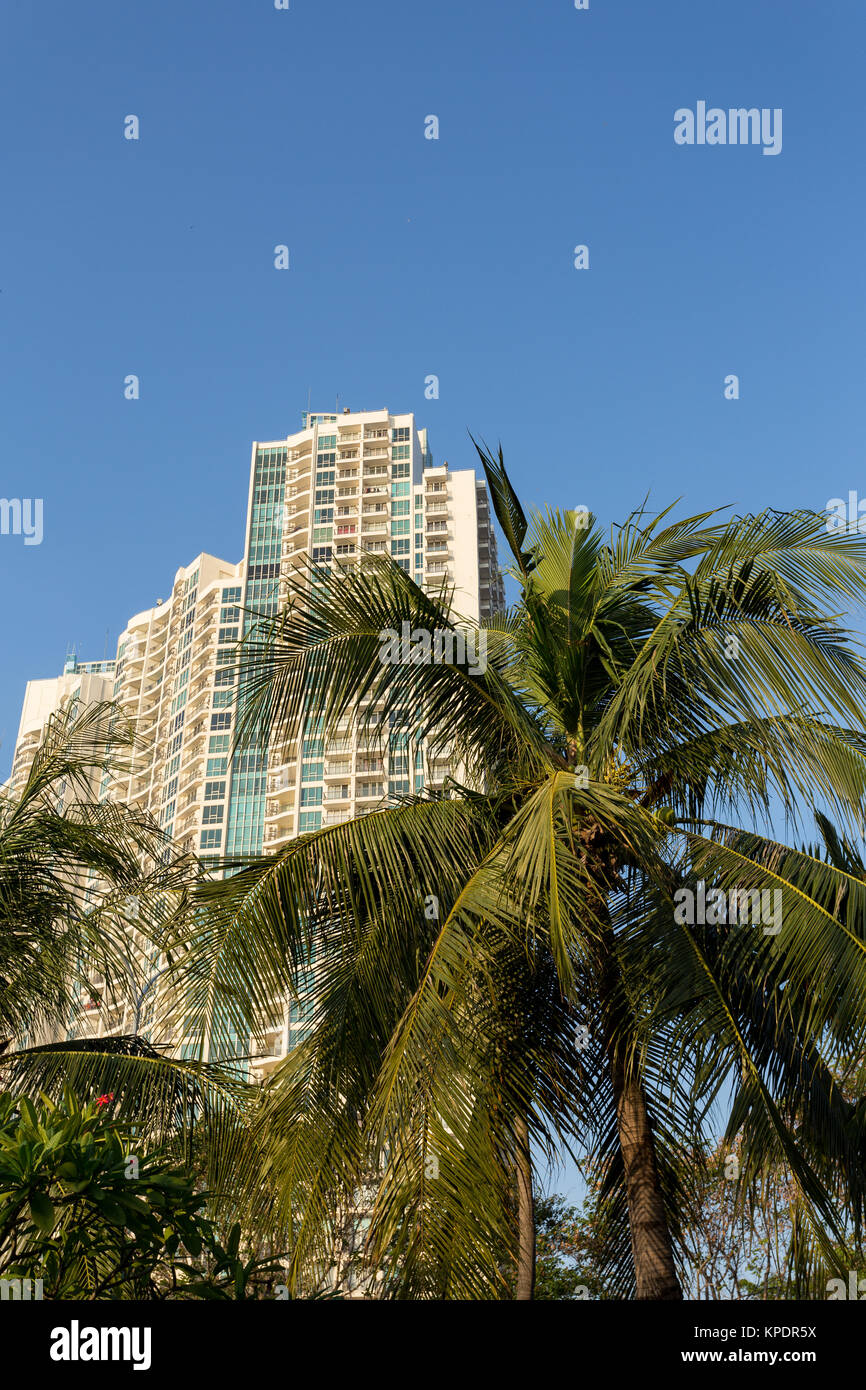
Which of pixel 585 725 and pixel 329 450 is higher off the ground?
pixel 329 450

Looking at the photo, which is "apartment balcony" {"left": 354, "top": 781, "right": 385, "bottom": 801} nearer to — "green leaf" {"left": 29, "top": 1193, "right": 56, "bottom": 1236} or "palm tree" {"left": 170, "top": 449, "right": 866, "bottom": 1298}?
"palm tree" {"left": 170, "top": 449, "right": 866, "bottom": 1298}

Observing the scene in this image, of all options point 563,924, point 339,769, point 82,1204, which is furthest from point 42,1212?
point 339,769

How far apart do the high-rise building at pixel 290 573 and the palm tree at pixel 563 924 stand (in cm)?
7311

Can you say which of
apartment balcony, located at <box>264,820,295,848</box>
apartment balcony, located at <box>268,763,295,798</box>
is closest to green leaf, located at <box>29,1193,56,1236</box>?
apartment balcony, located at <box>264,820,295,848</box>

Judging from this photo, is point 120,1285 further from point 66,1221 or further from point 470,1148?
point 470,1148

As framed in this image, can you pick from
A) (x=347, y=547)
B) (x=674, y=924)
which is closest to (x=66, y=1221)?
(x=674, y=924)

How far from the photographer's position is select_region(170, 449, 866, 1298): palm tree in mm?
7797


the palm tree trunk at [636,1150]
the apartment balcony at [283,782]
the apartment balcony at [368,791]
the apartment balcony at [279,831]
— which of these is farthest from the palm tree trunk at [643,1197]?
the apartment balcony at [283,782]

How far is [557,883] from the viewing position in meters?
7.33

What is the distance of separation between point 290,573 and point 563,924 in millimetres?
83532

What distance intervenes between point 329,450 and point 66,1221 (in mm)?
94506

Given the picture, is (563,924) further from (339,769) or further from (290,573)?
(290,573)

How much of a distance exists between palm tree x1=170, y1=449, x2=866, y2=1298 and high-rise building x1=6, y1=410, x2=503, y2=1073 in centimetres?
7311

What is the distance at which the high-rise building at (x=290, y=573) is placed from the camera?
85.6m
